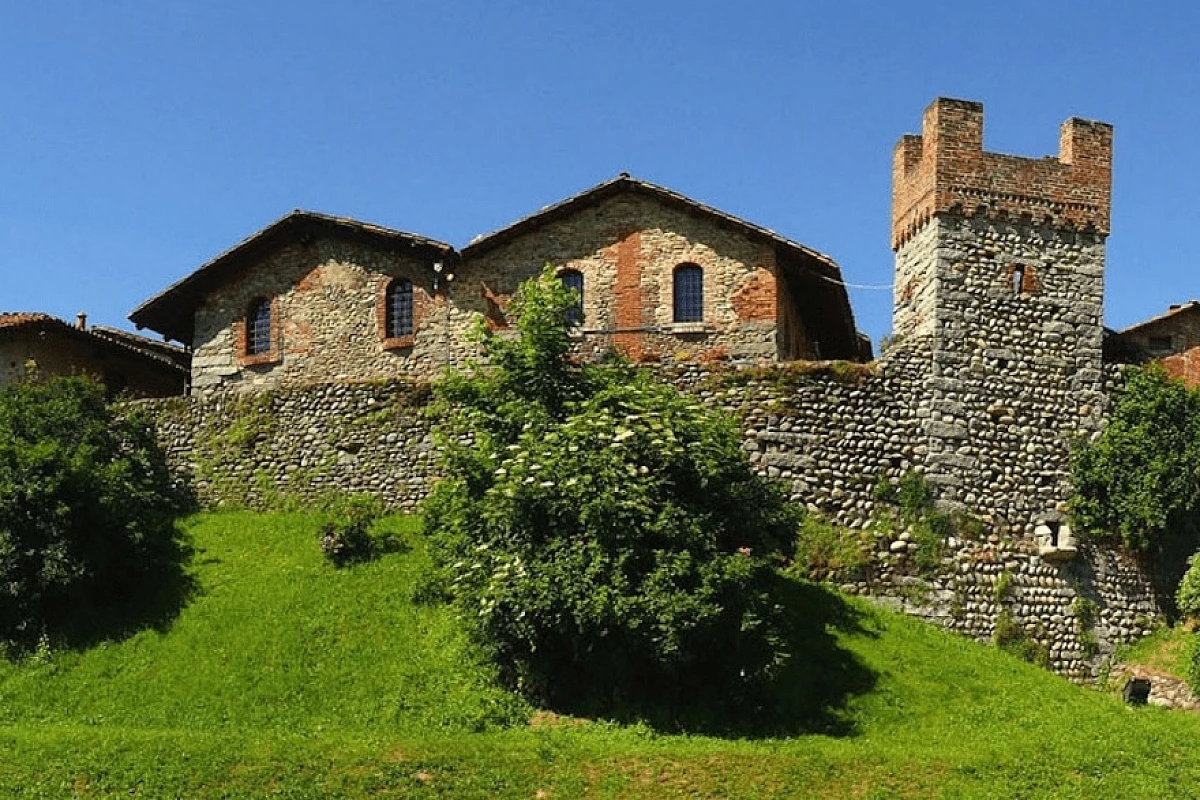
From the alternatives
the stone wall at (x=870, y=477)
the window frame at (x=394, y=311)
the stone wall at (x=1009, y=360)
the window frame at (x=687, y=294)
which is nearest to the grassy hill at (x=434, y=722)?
the stone wall at (x=870, y=477)

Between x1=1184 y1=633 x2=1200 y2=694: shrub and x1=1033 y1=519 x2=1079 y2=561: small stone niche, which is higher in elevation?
x1=1033 y1=519 x2=1079 y2=561: small stone niche

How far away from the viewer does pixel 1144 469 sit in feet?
97.7

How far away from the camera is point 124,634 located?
91.2 ft

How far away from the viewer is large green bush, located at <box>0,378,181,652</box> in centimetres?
2795

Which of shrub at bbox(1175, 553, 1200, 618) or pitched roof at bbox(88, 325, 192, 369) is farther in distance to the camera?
pitched roof at bbox(88, 325, 192, 369)

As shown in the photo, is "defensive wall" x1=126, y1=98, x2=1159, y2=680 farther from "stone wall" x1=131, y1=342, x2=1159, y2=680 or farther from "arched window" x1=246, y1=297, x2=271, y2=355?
"arched window" x1=246, y1=297, x2=271, y2=355

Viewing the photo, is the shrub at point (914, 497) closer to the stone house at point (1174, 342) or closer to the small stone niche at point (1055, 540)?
the small stone niche at point (1055, 540)

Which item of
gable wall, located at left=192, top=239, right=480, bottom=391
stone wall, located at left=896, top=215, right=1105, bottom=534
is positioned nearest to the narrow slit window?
stone wall, located at left=896, top=215, right=1105, bottom=534

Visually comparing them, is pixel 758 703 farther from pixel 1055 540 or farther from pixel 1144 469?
pixel 1144 469

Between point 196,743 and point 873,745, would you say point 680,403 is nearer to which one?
point 873,745

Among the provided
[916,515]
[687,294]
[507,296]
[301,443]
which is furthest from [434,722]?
[507,296]

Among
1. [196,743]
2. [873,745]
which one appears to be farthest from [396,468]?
[873,745]

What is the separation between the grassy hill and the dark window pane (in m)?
7.72

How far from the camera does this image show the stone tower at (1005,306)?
30.3 meters
